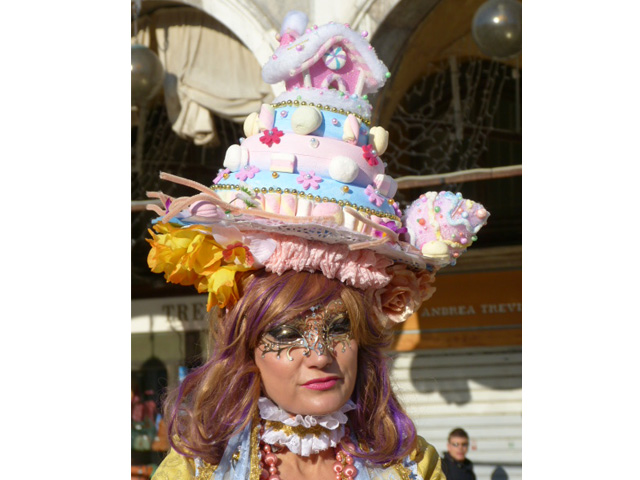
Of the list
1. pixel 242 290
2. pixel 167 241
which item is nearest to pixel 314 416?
pixel 242 290

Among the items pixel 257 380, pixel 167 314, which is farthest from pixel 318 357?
pixel 167 314

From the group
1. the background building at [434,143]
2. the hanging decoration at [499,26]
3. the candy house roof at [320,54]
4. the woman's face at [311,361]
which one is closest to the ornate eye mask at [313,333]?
the woman's face at [311,361]

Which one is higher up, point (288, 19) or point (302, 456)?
point (288, 19)

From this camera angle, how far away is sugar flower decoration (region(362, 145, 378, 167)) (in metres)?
2.90

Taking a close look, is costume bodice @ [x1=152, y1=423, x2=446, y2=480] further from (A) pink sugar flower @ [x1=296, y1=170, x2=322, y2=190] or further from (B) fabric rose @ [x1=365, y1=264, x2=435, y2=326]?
(A) pink sugar flower @ [x1=296, y1=170, x2=322, y2=190]

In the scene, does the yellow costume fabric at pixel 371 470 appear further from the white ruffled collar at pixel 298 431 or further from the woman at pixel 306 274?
the white ruffled collar at pixel 298 431

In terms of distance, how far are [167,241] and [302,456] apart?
80 centimetres

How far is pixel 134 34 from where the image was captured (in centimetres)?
631

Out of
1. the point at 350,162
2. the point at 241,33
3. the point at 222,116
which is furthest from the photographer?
the point at 222,116

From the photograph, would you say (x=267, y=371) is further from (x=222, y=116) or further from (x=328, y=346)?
(x=222, y=116)

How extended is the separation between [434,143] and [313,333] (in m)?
4.15

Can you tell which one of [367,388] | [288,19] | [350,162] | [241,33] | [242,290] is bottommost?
[367,388]

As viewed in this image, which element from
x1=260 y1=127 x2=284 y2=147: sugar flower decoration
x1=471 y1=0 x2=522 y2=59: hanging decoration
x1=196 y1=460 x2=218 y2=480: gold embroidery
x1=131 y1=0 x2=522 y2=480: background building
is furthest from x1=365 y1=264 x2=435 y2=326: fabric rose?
x1=131 y1=0 x2=522 y2=480: background building

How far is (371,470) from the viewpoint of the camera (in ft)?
9.84
